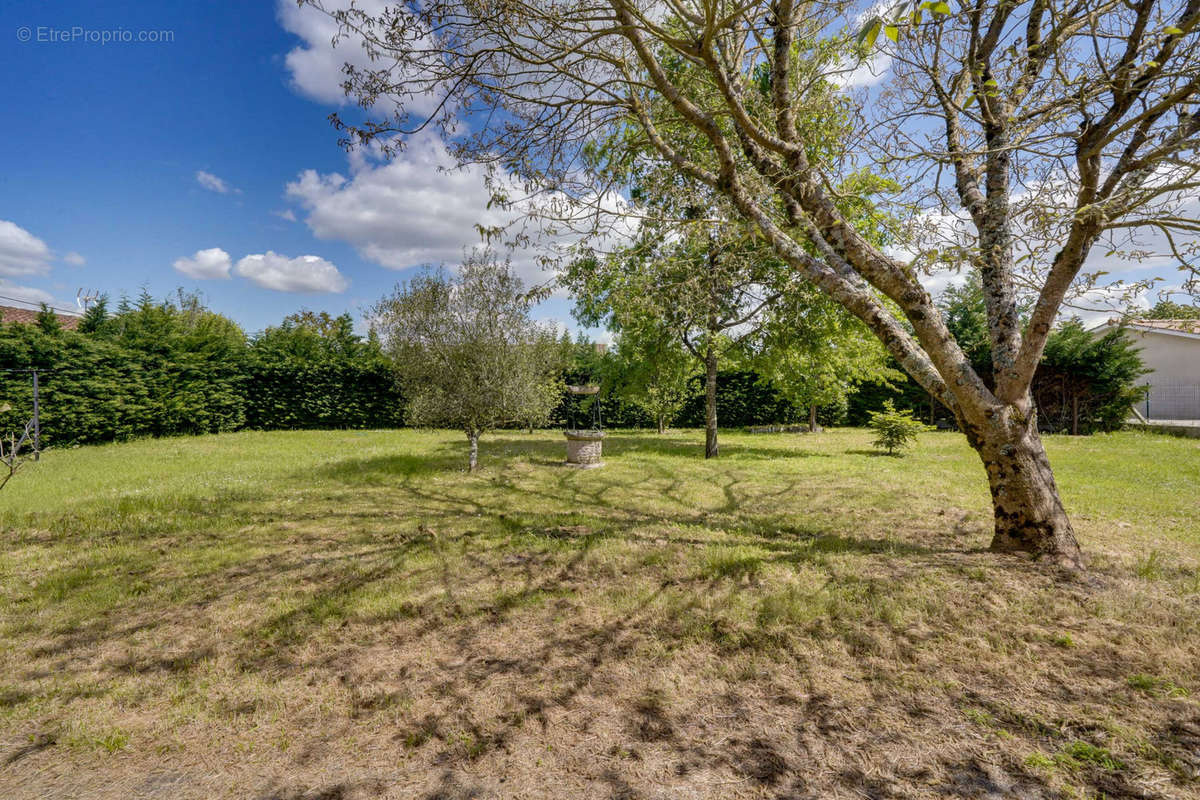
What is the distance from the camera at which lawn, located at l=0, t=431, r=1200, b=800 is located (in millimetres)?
2301

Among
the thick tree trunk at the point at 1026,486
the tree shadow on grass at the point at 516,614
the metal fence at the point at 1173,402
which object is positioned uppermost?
the metal fence at the point at 1173,402

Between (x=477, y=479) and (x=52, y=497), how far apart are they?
6.49m

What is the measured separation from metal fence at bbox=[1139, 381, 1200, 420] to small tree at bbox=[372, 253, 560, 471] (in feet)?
80.0

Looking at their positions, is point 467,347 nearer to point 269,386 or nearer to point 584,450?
point 584,450

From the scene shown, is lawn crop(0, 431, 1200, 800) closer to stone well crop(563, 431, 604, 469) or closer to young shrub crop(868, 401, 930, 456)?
stone well crop(563, 431, 604, 469)

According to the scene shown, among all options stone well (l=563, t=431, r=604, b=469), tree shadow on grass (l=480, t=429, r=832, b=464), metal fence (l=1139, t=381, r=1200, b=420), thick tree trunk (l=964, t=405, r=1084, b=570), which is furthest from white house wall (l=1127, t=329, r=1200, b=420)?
stone well (l=563, t=431, r=604, b=469)

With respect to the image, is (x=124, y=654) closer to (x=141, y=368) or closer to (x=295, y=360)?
(x=141, y=368)

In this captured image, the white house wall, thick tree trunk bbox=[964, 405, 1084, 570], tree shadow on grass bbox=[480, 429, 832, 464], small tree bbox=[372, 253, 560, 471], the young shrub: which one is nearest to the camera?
thick tree trunk bbox=[964, 405, 1084, 570]

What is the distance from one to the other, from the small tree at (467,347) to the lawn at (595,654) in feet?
11.2

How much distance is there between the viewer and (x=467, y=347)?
988 centimetres

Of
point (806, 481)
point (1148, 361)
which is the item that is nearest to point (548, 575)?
point (806, 481)

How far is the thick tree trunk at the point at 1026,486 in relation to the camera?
4.43 meters

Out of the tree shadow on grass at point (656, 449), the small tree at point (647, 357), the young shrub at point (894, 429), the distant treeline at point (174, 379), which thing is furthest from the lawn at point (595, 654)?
the distant treeline at point (174, 379)

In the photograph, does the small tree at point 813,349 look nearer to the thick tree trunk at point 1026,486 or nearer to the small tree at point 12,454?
the thick tree trunk at point 1026,486
